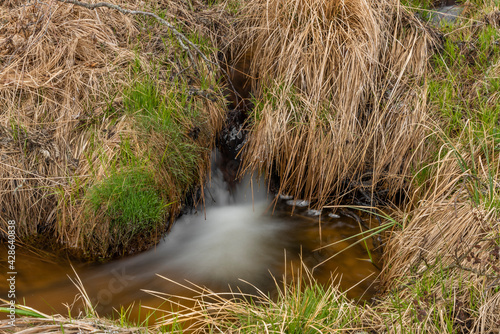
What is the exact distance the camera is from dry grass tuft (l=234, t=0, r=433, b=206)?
11.4 feet

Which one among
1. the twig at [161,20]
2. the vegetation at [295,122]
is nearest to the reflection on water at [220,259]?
the vegetation at [295,122]

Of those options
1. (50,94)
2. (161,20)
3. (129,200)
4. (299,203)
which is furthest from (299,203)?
(50,94)

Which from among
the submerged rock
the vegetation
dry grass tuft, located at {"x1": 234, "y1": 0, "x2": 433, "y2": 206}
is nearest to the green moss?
the vegetation

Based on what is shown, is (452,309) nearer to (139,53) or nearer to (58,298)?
(58,298)

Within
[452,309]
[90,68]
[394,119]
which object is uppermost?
[90,68]

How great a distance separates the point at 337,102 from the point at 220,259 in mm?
1509

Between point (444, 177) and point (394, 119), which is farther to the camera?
point (394, 119)

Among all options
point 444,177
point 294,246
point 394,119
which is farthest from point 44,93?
point 444,177

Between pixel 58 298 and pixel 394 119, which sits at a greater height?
pixel 394 119

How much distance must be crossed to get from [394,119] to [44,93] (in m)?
2.64

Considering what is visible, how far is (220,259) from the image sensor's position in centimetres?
316

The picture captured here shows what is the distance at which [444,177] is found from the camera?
9.82ft

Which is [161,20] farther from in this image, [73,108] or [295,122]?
[295,122]

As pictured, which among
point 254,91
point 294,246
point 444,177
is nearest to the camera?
point 444,177
